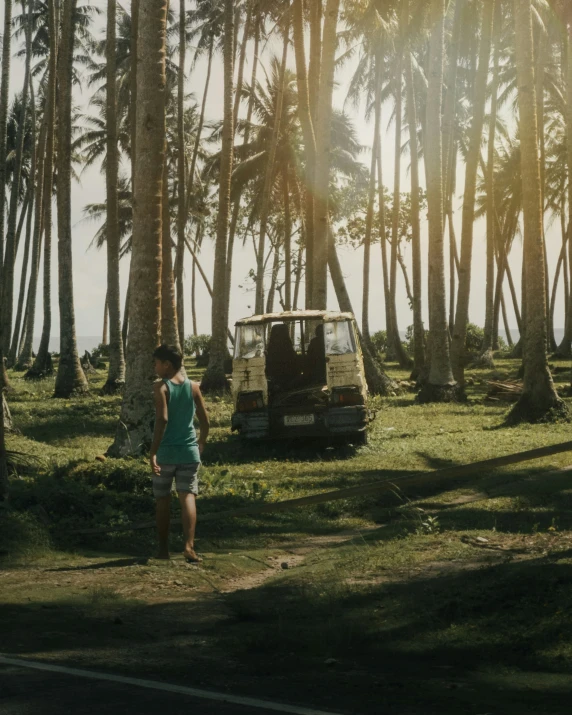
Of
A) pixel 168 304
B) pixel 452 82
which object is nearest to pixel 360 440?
pixel 168 304

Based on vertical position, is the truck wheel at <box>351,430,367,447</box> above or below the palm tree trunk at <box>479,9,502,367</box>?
below

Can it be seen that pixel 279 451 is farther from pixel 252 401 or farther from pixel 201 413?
pixel 201 413

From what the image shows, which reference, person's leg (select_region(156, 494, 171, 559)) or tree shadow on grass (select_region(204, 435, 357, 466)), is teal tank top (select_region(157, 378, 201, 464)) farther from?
tree shadow on grass (select_region(204, 435, 357, 466))

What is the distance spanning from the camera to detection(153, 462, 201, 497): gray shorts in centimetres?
769

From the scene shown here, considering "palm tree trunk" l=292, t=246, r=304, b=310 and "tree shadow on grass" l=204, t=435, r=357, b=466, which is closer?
"tree shadow on grass" l=204, t=435, r=357, b=466

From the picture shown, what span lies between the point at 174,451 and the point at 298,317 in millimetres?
7836

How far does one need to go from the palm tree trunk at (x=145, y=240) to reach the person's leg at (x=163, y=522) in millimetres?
5266

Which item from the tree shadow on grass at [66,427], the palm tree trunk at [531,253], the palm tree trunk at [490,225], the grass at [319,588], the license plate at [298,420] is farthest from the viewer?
the palm tree trunk at [490,225]

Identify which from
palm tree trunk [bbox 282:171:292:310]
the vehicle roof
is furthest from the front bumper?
palm tree trunk [bbox 282:171:292:310]

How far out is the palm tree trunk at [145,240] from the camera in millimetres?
13133

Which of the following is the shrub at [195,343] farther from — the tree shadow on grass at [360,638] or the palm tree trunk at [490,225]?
the tree shadow on grass at [360,638]

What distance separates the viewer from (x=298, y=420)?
1447 centimetres

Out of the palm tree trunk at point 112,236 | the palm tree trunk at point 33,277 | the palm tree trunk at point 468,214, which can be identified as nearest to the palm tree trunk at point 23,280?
the palm tree trunk at point 33,277

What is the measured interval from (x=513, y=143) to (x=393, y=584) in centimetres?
4412
